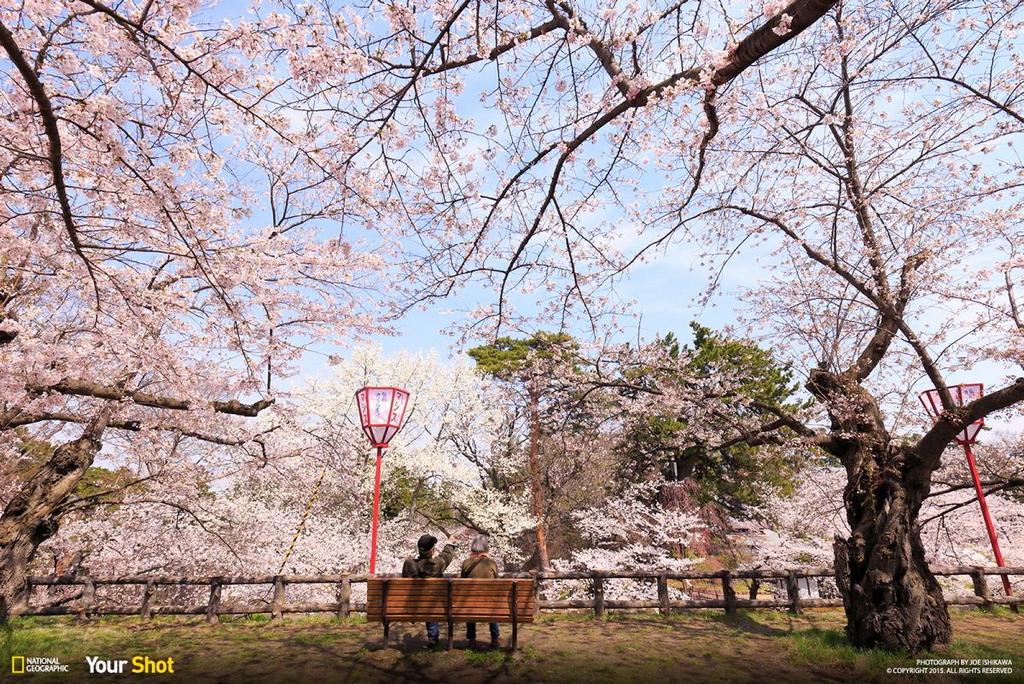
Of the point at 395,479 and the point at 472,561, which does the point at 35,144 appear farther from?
the point at 395,479

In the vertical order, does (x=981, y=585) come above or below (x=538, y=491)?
below

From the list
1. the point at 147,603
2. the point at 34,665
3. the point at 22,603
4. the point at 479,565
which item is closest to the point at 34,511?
the point at 22,603

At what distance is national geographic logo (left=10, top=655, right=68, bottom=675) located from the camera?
5137 millimetres

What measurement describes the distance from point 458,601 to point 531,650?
112cm

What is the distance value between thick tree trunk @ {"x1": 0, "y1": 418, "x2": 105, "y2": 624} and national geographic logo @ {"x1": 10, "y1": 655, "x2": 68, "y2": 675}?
9.90 ft

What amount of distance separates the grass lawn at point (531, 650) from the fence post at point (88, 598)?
17 cm

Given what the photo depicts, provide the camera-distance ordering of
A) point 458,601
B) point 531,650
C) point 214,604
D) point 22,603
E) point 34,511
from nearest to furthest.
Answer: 1. point 458,601
2. point 531,650
3. point 34,511
4. point 22,603
5. point 214,604

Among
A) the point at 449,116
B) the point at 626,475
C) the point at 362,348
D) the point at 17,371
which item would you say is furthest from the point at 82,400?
the point at 626,475

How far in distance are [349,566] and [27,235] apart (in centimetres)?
1117

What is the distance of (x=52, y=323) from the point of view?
320 inches

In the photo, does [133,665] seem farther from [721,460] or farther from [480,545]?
[721,460]

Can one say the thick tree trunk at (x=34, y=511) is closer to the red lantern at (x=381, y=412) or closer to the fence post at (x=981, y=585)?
the red lantern at (x=381, y=412)

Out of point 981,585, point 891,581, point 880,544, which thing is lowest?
point 981,585

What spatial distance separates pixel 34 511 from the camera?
7945 millimetres
